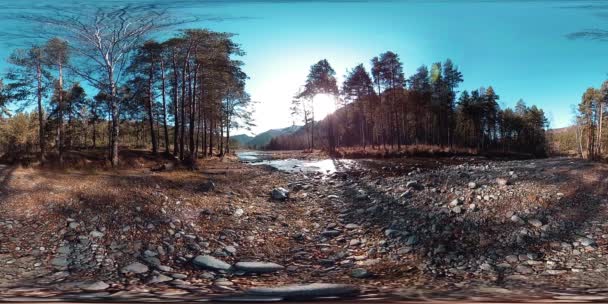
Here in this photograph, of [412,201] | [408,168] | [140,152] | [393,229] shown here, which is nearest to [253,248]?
[393,229]

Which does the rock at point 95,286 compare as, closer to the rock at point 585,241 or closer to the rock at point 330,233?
the rock at point 330,233

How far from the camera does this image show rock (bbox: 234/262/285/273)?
281cm

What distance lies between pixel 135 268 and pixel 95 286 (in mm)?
580

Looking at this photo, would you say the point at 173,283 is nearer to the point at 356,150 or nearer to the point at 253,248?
the point at 253,248

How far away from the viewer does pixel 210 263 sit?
10.1 ft

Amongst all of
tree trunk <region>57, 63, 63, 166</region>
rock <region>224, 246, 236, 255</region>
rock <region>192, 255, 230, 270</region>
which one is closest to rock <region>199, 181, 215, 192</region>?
rock <region>224, 246, 236, 255</region>

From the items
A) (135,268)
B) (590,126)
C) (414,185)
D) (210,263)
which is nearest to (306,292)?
(210,263)

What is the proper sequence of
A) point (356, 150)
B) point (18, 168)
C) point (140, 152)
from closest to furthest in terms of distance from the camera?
point (18, 168), point (140, 152), point (356, 150)

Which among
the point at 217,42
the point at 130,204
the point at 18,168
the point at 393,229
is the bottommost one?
the point at 393,229

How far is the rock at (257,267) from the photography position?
2811mm

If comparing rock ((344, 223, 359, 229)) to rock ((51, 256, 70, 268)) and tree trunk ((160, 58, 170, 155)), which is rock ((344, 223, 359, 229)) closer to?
rock ((51, 256, 70, 268))

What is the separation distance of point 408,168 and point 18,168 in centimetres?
967

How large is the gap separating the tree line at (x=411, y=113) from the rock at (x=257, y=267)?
2.28m

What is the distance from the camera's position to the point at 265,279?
260cm
